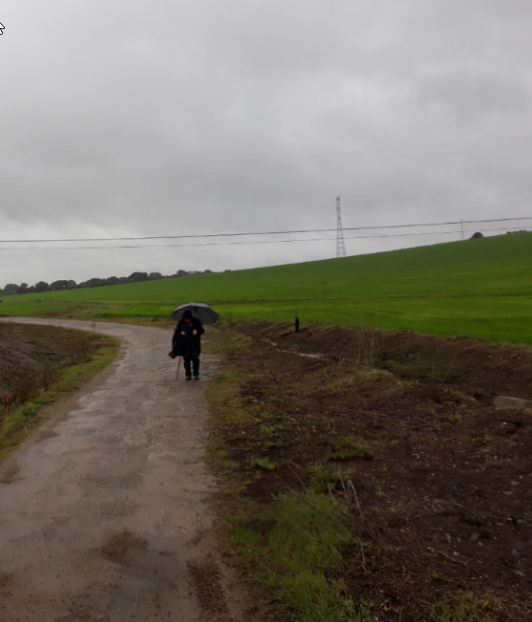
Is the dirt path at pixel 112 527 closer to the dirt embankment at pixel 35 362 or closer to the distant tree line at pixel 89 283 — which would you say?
the dirt embankment at pixel 35 362

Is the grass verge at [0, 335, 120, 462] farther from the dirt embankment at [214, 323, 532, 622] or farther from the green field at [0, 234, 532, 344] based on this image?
the green field at [0, 234, 532, 344]

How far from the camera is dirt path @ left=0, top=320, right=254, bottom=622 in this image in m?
4.55

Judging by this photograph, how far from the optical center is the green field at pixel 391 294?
81.0 ft

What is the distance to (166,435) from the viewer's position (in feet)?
31.5

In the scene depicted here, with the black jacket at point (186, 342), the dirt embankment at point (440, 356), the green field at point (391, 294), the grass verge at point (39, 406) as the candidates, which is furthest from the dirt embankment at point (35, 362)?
the green field at point (391, 294)

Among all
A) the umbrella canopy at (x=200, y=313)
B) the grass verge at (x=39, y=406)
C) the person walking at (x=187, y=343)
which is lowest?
the grass verge at (x=39, y=406)

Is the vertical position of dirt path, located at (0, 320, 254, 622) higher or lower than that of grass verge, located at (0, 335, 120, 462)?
lower

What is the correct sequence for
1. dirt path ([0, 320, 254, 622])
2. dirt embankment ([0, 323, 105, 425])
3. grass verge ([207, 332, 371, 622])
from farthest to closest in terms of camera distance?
dirt embankment ([0, 323, 105, 425]), dirt path ([0, 320, 254, 622]), grass verge ([207, 332, 371, 622])

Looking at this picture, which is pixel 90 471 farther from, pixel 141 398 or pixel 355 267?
pixel 355 267

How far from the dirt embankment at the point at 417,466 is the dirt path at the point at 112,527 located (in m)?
0.77

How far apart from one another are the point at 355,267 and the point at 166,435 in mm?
77386

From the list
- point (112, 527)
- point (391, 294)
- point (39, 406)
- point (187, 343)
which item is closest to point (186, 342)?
point (187, 343)

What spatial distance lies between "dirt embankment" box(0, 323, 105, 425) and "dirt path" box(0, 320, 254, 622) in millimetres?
3710

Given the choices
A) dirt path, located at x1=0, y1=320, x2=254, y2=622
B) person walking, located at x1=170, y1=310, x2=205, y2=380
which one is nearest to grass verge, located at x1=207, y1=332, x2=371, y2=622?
dirt path, located at x1=0, y1=320, x2=254, y2=622
